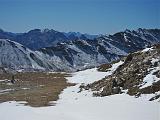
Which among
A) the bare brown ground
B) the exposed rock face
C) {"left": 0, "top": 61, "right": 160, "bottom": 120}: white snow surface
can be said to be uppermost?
the exposed rock face

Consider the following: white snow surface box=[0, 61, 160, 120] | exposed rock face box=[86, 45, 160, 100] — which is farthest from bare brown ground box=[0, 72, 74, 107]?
exposed rock face box=[86, 45, 160, 100]

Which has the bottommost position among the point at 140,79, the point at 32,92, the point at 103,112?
the point at 32,92

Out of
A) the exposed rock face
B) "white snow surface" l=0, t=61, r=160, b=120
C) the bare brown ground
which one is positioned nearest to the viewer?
"white snow surface" l=0, t=61, r=160, b=120

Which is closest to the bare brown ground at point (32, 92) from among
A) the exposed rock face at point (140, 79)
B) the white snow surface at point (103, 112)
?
the white snow surface at point (103, 112)

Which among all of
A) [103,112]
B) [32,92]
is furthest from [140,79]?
[32,92]

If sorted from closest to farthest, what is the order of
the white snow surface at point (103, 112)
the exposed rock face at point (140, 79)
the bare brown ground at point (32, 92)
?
the white snow surface at point (103, 112) → the exposed rock face at point (140, 79) → the bare brown ground at point (32, 92)

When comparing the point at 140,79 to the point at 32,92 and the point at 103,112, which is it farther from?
the point at 32,92

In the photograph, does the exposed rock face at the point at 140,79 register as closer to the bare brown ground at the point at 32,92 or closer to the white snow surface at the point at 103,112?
the white snow surface at the point at 103,112

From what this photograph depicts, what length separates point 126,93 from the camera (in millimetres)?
43625

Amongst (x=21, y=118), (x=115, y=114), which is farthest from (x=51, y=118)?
(x=115, y=114)

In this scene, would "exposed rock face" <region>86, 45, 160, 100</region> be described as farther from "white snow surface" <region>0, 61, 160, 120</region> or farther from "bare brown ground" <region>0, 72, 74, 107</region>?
"bare brown ground" <region>0, 72, 74, 107</region>

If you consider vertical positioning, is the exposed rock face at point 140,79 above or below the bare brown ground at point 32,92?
above

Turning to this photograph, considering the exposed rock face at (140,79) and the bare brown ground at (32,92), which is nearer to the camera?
the exposed rock face at (140,79)

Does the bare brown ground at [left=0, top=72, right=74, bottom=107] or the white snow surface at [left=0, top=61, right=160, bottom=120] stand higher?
the white snow surface at [left=0, top=61, right=160, bottom=120]
